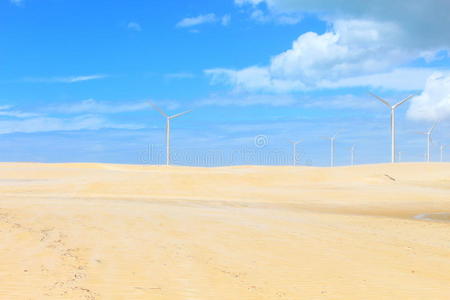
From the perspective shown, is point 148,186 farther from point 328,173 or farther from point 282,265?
point 282,265

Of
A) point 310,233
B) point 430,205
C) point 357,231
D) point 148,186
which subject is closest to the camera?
point 310,233

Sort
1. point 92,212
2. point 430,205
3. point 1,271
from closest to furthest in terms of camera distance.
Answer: point 1,271
point 92,212
point 430,205

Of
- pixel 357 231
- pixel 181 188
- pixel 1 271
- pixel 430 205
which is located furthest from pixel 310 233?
pixel 181 188

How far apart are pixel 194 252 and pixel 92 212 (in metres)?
10.6

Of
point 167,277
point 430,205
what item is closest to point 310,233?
point 167,277

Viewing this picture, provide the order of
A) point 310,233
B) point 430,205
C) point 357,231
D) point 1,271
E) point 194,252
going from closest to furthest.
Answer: point 1,271, point 194,252, point 310,233, point 357,231, point 430,205

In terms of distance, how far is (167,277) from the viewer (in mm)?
10414

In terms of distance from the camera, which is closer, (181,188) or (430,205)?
(430,205)

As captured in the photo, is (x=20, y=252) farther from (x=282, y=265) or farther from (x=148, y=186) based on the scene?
(x=148, y=186)

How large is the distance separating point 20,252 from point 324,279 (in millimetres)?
6928

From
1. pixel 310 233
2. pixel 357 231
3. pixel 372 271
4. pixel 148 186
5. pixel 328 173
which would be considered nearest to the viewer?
pixel 372 271

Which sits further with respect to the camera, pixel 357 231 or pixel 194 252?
pixel 357 231

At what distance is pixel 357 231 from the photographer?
1961cm

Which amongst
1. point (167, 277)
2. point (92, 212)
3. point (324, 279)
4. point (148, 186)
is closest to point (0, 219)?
point (92, 212)
